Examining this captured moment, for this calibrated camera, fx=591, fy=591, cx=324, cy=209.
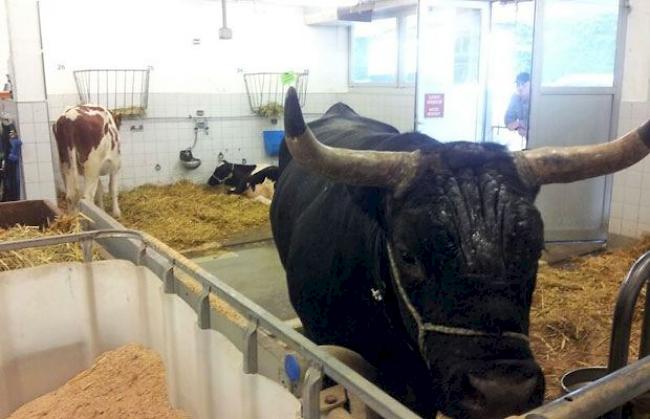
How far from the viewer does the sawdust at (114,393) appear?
2.25 m

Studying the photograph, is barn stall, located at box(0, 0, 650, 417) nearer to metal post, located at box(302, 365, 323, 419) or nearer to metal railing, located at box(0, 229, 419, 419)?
metal railing, located at box(0, 229, 419, 419)

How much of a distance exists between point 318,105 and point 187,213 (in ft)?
11.0

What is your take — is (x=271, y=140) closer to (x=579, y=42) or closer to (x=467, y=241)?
(x=579, y=42)

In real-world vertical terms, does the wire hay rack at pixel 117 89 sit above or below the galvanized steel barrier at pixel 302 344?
above

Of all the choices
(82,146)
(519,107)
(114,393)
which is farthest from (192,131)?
(114,393)

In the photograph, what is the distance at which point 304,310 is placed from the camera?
2297 mm

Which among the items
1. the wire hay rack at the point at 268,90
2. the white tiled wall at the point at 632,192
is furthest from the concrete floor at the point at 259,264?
Result: the wire hay rack at the point at 268,90

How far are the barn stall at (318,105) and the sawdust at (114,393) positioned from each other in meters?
0.07

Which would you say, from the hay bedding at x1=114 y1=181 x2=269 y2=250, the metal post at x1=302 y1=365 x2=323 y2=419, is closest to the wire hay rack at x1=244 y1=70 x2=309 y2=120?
the hay bedding at x1=114 y1=181 x2=269 y2=250

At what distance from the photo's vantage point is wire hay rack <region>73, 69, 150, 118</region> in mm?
7176

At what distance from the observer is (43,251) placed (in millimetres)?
2918

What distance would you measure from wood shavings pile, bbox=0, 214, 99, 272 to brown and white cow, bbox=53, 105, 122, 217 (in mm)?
2623

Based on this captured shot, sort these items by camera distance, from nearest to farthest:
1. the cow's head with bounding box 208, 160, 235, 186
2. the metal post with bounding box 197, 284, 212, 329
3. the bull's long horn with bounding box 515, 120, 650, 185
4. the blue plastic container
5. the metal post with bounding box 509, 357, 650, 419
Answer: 1. the metal post with bounding box 509, 357, 650, 419
2. the bull's long horn with bounding box 515, 120, 650, 185
3. the metal post with bounding box 197, 284, 212, 329
4. the cow's head with bounding box 208, 160, 235, 186
5. the blue plastic container

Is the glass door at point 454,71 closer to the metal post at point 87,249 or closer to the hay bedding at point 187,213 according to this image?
the hay bedding at point 187,213
